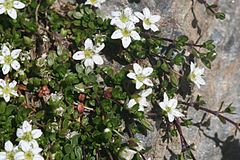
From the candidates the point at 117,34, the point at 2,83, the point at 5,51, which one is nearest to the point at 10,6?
the point at 5,51

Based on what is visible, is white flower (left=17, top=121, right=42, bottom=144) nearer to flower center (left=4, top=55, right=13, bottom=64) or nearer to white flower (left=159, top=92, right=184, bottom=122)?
flower center (left=4, top=55, right=13, bottom=64)

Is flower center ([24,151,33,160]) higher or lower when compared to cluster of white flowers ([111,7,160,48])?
lower

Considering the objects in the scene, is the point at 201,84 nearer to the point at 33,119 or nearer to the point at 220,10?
the point at 220,10

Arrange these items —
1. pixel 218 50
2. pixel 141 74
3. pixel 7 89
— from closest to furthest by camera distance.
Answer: pixel 7 89 < pixel 141 74 < pixel 218 50

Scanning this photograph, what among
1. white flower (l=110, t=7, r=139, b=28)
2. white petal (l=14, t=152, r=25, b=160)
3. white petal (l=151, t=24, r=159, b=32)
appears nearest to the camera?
white petal (l=14, t=152, r=25, b=160)

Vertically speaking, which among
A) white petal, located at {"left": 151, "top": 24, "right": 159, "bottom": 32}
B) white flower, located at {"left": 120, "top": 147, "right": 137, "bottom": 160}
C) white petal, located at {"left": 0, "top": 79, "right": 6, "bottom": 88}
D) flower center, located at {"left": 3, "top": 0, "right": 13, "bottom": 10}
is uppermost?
flower center, located at {"left": 3, "top": 0, "right": 13, "bottom": 10}

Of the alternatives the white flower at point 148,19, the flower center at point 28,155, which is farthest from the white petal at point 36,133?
the white flower at point 148,19

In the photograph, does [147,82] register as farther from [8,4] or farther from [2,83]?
[8,4]

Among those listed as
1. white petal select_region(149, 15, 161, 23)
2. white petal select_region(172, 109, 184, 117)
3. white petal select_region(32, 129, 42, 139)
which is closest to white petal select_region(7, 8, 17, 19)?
white petal select_region(32, 129, 42, 139)
